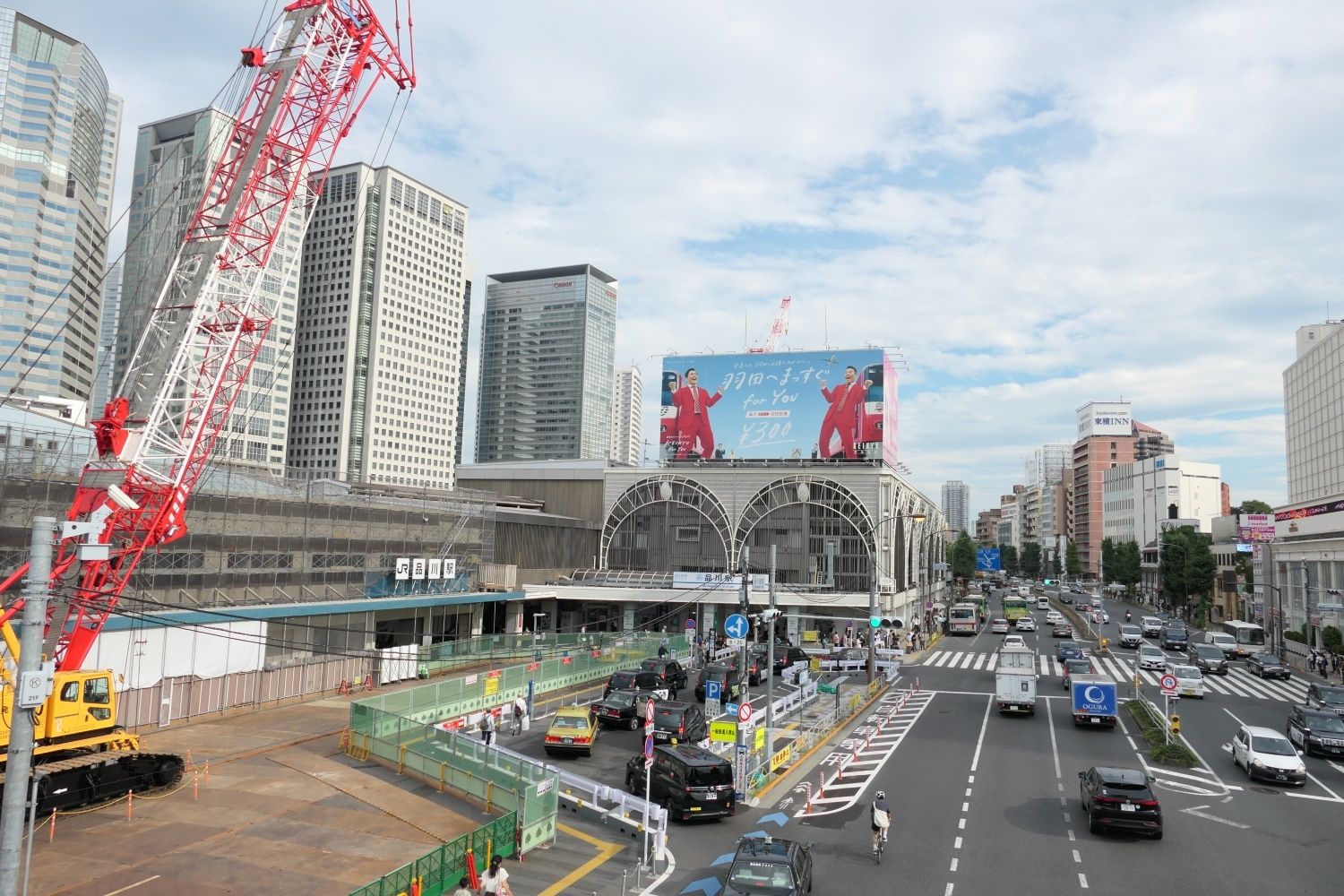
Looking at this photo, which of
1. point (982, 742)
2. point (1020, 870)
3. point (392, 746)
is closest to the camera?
point (1020, 870)

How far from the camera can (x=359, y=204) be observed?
189m

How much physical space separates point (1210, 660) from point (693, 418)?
4822cm

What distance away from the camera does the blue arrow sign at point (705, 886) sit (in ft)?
56.5

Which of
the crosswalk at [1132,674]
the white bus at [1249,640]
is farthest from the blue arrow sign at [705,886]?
the white bus at [1249,640]

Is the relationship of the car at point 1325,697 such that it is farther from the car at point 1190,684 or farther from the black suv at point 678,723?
the black suv at point 678,723

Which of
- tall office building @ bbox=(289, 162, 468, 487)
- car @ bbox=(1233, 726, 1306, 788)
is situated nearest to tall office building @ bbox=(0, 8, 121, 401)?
tall office building @ bbox=(289, 162, 468, 487)

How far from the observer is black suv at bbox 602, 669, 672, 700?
39562mm

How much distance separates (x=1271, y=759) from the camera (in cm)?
2675

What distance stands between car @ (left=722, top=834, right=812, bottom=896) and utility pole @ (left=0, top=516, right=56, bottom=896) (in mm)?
10825

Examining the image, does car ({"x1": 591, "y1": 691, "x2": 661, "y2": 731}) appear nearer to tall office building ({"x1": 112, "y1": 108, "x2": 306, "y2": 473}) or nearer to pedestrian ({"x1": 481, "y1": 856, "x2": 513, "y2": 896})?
pedestrian ({"x1": 481, "y1": 856, "x2": 513, "y2": 896})

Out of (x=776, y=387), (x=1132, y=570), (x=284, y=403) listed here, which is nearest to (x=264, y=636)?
(x=776, y=387)

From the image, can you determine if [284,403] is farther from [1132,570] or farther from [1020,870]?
[1020,870]

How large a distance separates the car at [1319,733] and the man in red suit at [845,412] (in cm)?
5054

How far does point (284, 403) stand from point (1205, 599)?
163050 mm
